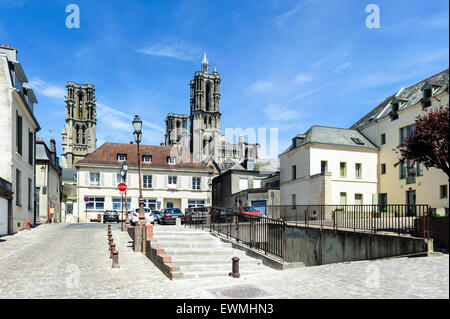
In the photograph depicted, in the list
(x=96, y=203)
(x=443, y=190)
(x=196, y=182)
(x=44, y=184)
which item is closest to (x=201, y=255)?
(x=443, y=190)

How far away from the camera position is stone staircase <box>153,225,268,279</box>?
1077cm

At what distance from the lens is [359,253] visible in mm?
16031

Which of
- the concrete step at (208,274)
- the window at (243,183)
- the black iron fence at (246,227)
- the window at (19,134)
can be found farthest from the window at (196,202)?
the concrete step at (208,274)

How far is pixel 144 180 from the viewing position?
4800 centimetres

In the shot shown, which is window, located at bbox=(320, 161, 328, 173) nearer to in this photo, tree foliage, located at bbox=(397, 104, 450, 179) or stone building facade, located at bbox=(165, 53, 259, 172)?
tree foliage, located at bbox=(397, 104, 450, 179)

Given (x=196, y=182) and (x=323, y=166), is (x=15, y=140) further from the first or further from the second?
(x=196, y=182)

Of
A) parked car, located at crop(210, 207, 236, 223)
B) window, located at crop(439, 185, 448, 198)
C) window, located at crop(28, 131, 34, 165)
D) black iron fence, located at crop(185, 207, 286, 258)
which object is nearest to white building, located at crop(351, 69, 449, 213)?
Answer: window, located at crop(439, 185, 448, 198)

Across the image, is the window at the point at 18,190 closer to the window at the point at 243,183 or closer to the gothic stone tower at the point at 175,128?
the window at the point at 243,183

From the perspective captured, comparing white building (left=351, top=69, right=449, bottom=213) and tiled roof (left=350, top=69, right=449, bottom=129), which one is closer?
white building (left=351, top=69, right=449, bottom=213)

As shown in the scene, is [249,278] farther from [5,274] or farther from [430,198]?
[430,198]

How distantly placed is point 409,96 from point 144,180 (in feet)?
102

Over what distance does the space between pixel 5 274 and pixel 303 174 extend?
28.6 metres

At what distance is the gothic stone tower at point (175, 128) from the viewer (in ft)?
439
